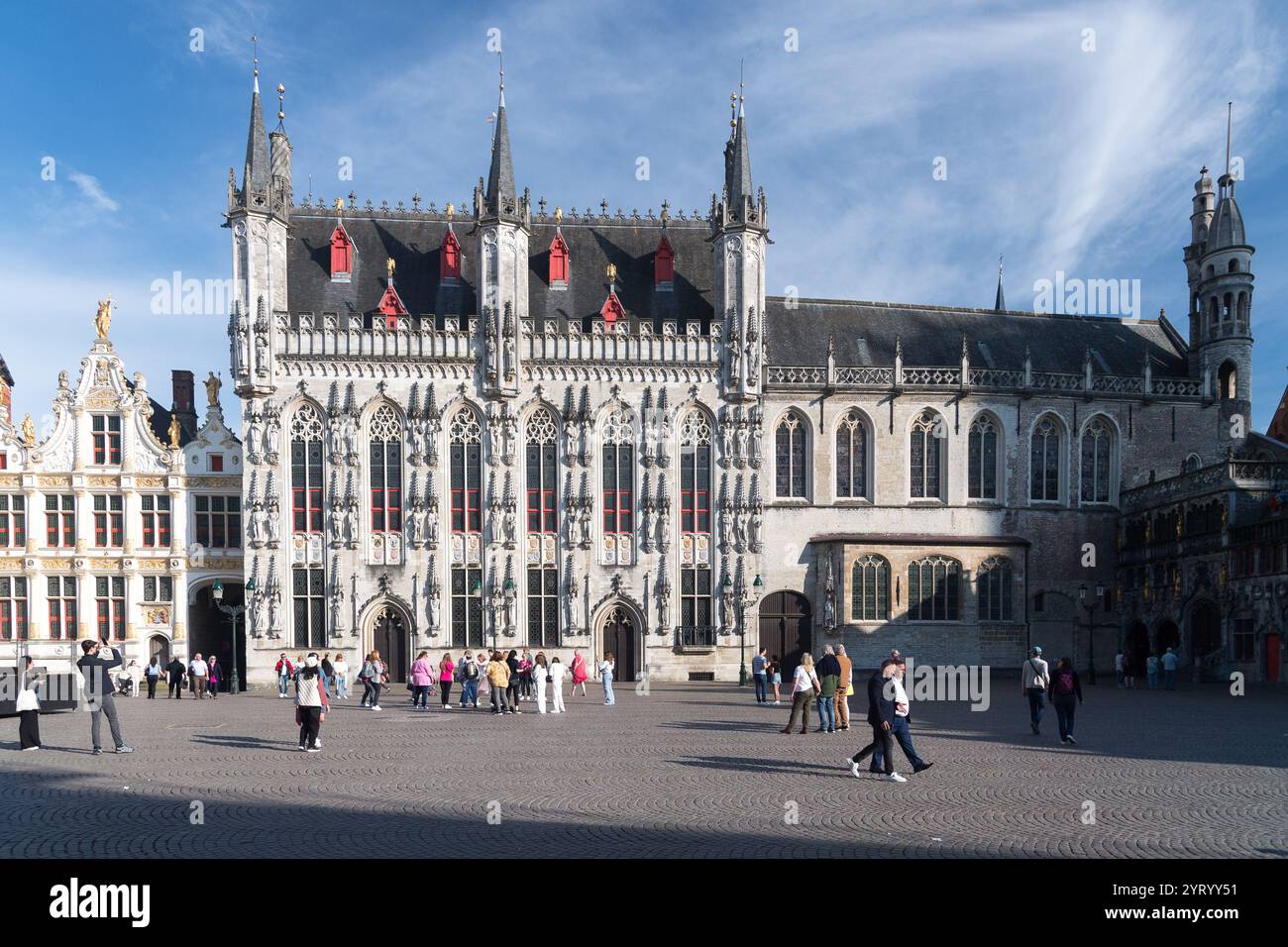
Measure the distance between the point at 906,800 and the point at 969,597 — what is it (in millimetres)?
30492

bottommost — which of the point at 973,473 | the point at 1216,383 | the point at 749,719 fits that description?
the point at 749,719

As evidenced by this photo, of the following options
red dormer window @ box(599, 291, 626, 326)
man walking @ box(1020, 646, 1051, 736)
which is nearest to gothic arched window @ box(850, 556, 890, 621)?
red dormer window @ box(599, 291, 626, 326)

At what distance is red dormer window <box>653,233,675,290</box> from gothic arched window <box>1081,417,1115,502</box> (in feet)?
64.9

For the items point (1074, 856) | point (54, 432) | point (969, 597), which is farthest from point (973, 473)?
point (54, 432)

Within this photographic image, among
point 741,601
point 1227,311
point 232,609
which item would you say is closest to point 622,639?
point 741,601

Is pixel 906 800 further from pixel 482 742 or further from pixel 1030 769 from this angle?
pixel 482 742

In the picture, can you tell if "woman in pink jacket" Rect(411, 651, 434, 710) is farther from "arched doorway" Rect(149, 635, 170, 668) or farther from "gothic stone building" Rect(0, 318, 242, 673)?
"arched doorway" Rect(149, 635, 170, 668)

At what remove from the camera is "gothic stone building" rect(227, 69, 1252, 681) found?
4062 centimetres

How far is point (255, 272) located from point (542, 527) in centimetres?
1553

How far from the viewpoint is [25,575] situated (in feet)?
136

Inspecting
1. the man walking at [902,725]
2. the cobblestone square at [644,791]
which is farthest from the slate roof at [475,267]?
the man walking at [902,725]

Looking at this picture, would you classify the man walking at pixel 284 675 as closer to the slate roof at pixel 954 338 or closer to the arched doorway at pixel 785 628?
the arched doorway at pixel 785 628

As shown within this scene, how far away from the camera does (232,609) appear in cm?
3769

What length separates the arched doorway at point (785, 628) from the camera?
4262cm
